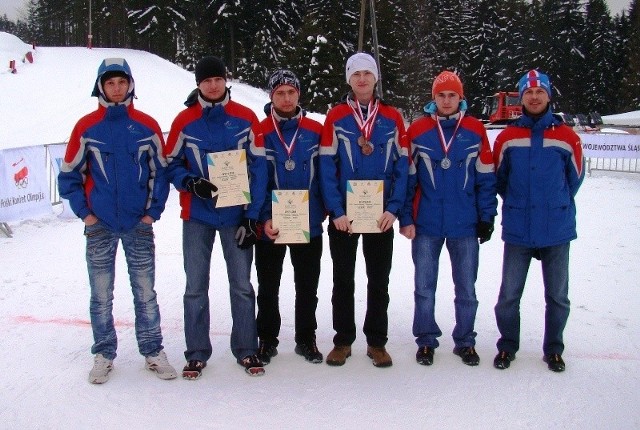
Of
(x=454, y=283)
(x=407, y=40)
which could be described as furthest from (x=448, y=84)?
(x=407, y=40)

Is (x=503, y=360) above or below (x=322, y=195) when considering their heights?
below

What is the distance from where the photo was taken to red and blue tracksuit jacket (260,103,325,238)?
13.4 feet

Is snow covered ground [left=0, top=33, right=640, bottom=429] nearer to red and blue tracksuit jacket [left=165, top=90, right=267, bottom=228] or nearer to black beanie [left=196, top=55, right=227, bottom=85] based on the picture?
red and blue tracksuit jacket [left=165, top=90, right=267, bottom=228]

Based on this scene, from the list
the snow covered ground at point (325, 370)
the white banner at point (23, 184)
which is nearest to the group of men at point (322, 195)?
the snow covered ground at point (325, 370)

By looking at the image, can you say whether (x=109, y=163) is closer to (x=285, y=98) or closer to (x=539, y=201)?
(x=285, y=98)

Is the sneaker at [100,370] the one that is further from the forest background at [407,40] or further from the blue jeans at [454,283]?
the forest background at [407,40]

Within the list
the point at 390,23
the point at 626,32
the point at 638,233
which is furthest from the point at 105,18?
the point at 638,233

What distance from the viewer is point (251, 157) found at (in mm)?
3969

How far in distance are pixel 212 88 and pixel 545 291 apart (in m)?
2.81

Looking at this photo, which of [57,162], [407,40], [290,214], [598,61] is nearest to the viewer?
[290,214]

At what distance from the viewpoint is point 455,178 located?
410 centimetres

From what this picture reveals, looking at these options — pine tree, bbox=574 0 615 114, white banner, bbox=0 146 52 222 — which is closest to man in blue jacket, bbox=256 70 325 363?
Answer: white banner, bbox=0 146 52 222

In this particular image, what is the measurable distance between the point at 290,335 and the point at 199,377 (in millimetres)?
1057

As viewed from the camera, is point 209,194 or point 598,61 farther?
point 598,61
